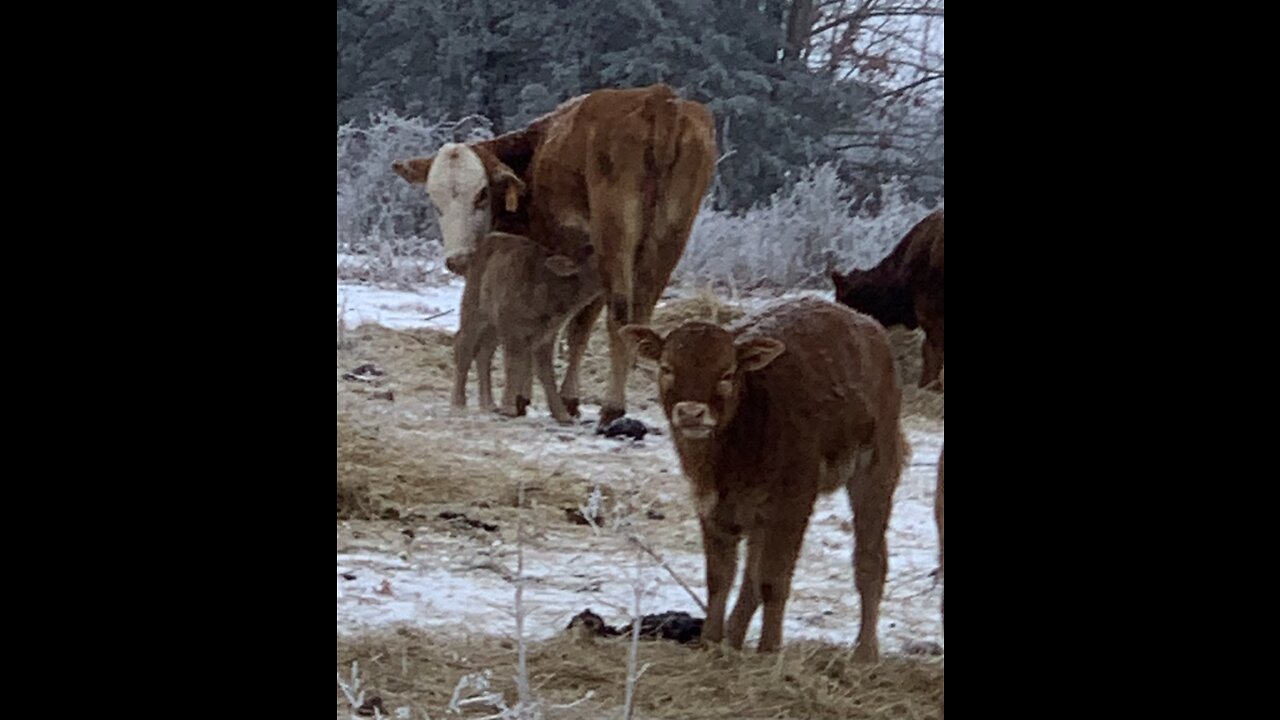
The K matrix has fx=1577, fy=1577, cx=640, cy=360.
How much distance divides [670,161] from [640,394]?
48 centimetres

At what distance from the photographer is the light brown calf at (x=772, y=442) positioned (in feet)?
10.2

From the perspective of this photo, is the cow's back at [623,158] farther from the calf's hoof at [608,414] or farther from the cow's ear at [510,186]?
the calf's hoof at [608,414]

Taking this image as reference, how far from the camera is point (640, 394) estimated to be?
10.4 ft

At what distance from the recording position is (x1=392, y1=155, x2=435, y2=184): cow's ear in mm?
3137

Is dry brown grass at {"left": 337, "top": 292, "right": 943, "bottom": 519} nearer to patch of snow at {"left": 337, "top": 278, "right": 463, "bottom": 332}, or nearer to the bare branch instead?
patch of snow at {"left": 337, "top": 278, "right": 463, "bottom": 332}

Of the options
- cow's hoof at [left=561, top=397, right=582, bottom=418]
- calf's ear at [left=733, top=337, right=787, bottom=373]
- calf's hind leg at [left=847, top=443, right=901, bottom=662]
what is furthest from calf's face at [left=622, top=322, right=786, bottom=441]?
calf's hind leg at [left=847, top=443, right=901, bottom=662]

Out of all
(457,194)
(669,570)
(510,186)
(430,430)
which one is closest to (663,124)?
(510,186)

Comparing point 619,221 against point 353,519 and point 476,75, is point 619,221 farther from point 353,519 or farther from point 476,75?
point 353,519

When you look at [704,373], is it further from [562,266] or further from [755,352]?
[562,266]

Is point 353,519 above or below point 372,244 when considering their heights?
below

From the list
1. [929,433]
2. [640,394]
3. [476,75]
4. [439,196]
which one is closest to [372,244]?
[439,196]

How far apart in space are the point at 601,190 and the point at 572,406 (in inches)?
17.7

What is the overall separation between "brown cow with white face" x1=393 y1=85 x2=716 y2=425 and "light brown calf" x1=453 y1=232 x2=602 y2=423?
0.03m
